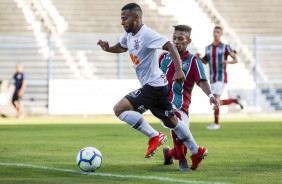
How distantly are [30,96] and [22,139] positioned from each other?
14237 millimetres

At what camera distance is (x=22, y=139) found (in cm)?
1703

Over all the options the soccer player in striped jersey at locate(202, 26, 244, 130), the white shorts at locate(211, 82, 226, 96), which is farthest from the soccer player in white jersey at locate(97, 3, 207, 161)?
the white shorts at locate(211, 82, 226, 96)

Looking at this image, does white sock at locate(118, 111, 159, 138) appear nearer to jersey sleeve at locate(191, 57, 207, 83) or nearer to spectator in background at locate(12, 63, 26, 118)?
jersey sleeve at locate(191, 57, 207, 83)

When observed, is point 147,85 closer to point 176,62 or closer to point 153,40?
point 153,40

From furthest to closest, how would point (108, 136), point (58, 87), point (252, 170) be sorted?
point (58, 87) < point (108, 136) < point (252, 170)

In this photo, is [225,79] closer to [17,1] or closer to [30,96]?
[30,96]

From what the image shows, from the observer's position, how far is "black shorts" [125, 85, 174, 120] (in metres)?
10.7

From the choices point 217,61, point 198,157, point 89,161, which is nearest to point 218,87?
point 217,61

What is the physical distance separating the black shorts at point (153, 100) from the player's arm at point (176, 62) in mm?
737

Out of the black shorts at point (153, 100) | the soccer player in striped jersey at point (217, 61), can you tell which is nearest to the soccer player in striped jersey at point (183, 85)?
the black shorts at point (153, 100)

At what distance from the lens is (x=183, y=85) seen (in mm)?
11211

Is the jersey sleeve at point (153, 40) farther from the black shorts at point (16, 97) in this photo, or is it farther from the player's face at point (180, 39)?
the black shorts at point (16, 97)

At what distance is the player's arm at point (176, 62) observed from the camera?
9.70m

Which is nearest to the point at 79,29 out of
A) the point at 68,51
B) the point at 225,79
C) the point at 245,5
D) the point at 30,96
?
the point at 68,51
